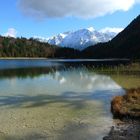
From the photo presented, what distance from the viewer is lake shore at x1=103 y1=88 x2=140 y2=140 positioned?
2091cm

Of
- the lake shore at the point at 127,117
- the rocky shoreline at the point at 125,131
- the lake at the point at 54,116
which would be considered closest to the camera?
the rocky shoreline at the point at 125,131

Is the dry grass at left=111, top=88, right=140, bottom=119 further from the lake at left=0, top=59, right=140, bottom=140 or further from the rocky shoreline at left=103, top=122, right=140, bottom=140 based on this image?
the rocky shoreline at left=103, top=122, right=140, bottom=140

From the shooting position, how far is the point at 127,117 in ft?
86.8

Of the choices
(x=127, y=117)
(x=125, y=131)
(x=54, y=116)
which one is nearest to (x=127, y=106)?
(x=127, y=117)

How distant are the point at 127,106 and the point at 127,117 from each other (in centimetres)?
346

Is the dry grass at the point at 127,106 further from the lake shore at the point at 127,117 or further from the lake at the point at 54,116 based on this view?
the lake at the point at 54,116

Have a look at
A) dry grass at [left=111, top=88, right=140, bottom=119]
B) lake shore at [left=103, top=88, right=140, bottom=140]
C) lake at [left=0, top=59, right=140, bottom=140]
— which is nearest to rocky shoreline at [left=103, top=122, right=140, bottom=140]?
lake shore at [left=103, top=88, right=140, bottom=140]

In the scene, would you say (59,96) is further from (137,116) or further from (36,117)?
(137,116)

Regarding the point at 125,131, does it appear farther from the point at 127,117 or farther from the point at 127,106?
the point at 127,106

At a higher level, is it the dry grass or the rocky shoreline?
the dry grass

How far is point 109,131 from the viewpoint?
74.2 ft

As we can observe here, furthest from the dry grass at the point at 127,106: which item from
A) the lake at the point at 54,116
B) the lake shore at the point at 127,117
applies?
the lake at the point at 54,116

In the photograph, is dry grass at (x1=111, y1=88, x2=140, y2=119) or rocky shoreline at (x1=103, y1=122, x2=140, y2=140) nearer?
rocky shoreline at (x1=103, y1=122, x2=140, y2=140)

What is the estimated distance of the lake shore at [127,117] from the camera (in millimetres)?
20909
